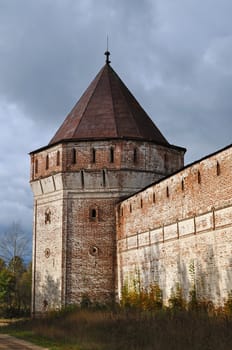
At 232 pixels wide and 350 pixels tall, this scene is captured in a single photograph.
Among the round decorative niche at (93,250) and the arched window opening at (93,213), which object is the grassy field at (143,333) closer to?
the round decorative niche at (93,250)

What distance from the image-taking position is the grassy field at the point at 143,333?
10117 mm

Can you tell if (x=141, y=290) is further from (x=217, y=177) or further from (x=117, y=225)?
(x=217, y=177)

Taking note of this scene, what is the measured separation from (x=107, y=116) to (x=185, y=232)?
10.2 meters

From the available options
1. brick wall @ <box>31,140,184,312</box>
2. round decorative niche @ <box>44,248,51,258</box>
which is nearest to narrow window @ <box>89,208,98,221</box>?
brick wall @ <box>31,140,184,312</box>

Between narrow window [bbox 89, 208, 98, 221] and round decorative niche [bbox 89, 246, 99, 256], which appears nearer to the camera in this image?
round decorative niche [bbox 89, 246, 99, 256]

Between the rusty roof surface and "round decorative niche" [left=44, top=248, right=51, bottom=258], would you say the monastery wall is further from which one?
the rusty roof surface

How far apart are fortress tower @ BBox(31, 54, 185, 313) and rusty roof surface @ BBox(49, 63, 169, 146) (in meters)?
0.05

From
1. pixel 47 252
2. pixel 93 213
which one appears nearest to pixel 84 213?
pixel 93 213

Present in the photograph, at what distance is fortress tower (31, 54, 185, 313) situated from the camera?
2392 centimetres

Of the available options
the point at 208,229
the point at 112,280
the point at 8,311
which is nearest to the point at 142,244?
the point at 112,280

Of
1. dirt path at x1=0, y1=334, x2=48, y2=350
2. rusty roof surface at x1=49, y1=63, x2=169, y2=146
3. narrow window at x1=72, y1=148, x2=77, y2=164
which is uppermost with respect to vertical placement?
rusty roof surface at x1=49, y1=63, x2=169, y2=146

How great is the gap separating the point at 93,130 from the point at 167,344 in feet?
53.8

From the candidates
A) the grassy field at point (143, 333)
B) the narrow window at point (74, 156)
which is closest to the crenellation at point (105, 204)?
the narrow window at point (74, 156)

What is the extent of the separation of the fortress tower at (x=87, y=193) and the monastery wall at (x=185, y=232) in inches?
53.3
